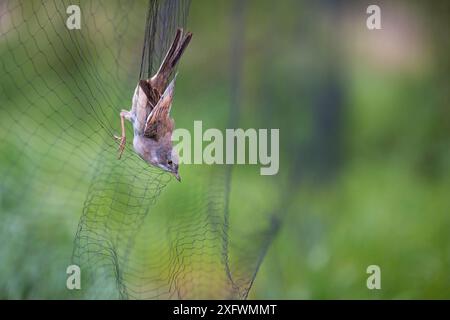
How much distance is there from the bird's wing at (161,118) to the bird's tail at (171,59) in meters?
0.04

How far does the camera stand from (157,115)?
71.3 inches

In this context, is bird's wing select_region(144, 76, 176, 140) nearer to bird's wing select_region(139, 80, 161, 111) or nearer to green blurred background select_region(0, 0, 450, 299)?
bird's wing select_region(139, 80, 161, 111)

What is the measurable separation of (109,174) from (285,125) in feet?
3.38

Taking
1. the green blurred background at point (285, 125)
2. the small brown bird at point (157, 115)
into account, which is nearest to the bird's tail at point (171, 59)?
the small brown bird at point (157, 115)

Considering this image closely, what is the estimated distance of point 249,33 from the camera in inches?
126

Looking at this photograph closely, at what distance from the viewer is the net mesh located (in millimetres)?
2201

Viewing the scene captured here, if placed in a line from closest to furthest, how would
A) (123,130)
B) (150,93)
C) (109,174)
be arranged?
1. (150,93)
2. (123,130)
3. (109,174)

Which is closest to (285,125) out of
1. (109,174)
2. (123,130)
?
(109,174)

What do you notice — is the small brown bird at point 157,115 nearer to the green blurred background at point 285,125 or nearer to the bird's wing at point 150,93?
the bird's wing at point 150,93

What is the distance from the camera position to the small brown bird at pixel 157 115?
1.80 meters

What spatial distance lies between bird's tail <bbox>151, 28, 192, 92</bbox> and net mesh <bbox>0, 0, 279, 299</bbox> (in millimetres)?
53

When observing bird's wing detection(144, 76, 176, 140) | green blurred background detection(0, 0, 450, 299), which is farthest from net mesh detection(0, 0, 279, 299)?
bird's wing detection(144, 76, 176, 140)

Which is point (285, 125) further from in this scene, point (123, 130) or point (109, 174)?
point (123, 130)

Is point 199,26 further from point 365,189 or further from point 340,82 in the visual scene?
point 365,189
